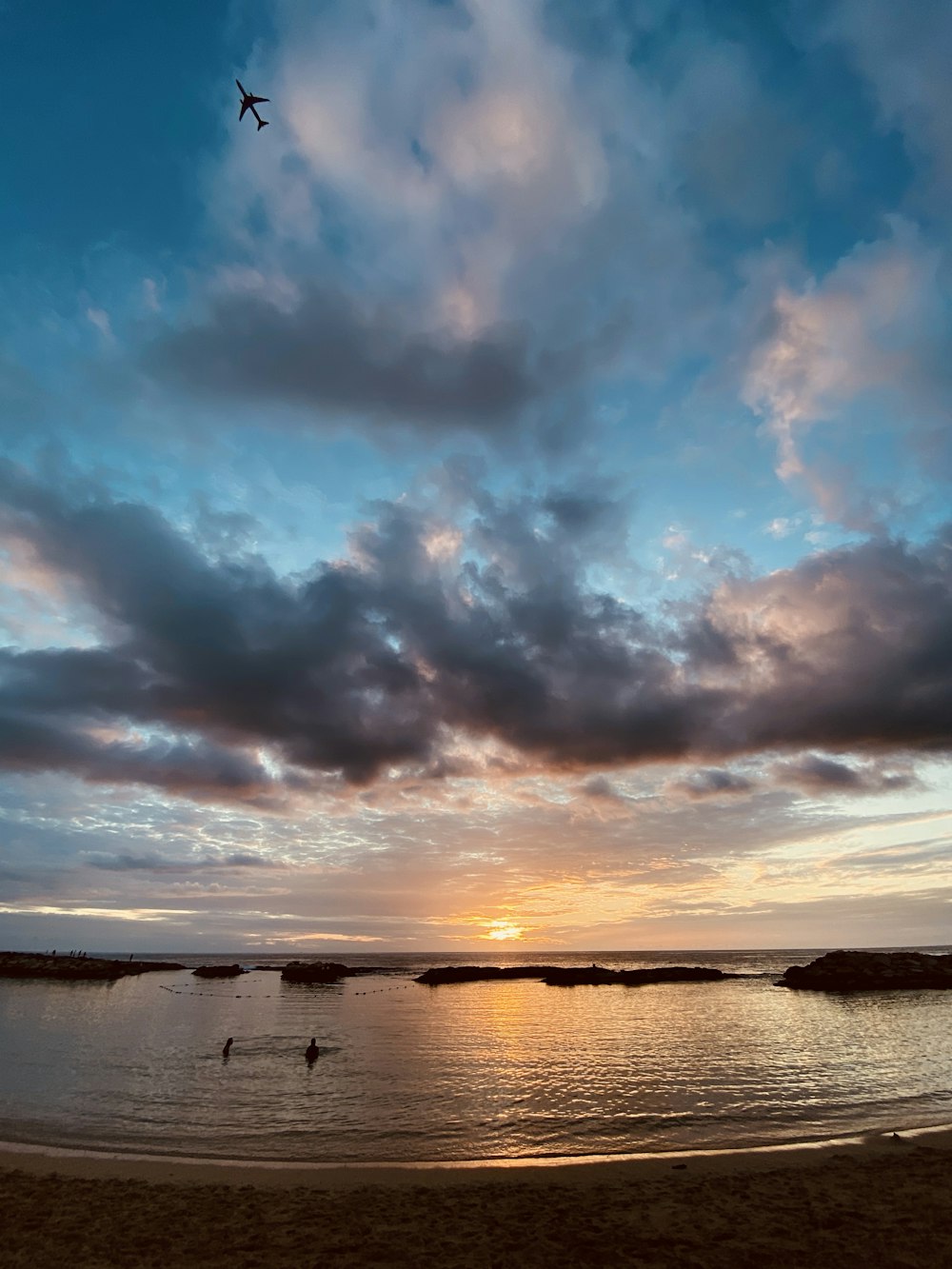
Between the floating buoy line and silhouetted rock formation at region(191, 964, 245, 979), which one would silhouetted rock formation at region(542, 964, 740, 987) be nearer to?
the floating buoy line

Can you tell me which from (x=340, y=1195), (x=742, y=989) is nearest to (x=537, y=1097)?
(x=340, y=1195)

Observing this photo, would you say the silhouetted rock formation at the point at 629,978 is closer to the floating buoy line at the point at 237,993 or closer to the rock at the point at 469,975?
the rock at the point at 469,975

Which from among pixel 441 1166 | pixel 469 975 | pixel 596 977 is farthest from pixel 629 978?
pixel 441 1166

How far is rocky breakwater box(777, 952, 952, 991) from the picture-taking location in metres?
93.7

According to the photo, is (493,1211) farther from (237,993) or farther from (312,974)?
(312,974)

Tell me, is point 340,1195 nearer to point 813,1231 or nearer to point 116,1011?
point 813,1231

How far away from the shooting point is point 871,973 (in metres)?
96.0

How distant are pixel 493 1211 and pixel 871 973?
10148 cm

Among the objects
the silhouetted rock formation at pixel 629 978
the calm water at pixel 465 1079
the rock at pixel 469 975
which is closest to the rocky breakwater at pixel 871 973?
the silhouetted rock formation at pixel 629 978

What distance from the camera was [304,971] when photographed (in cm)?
12362

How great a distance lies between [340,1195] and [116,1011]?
64347mm

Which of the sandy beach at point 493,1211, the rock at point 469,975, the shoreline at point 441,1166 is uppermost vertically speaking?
the sandy beach at point 493,1211

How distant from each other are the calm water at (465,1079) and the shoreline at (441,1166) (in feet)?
3.75

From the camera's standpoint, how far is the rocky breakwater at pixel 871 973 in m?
93.7
